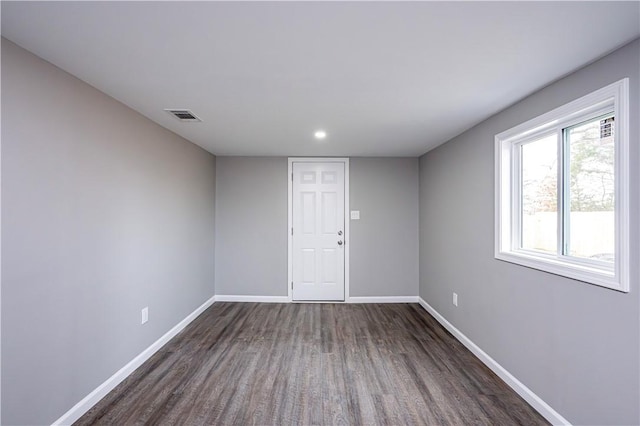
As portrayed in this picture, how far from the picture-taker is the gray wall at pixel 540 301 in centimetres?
161

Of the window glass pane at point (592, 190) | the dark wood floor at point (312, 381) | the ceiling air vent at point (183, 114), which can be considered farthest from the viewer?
the ceiling air vent at point (183, 114)

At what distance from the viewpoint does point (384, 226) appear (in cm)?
484

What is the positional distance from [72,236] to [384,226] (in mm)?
3836

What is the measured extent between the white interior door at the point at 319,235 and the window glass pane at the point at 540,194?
2623mm

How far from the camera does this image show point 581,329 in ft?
6.14

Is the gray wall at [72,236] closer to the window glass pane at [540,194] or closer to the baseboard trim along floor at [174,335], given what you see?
the baseboard trim along floor at [174,335]

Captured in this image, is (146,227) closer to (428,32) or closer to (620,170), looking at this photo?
(428,32)

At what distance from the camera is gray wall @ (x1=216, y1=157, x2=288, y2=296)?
15.7 feet

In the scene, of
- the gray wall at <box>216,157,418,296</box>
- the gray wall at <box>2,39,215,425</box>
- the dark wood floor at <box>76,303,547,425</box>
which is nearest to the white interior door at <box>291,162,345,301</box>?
the gray wall at <box>216,157,418,296</box>

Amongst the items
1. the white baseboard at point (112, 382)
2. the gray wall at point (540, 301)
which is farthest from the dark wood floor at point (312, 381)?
the gray wall at point (540, 301)

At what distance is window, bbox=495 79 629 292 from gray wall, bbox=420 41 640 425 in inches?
2.3

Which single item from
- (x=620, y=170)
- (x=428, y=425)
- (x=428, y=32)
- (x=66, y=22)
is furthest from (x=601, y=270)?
(x=66, y=22)

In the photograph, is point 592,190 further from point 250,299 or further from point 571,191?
point 250,299

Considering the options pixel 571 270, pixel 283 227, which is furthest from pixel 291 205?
pixel 571 270
